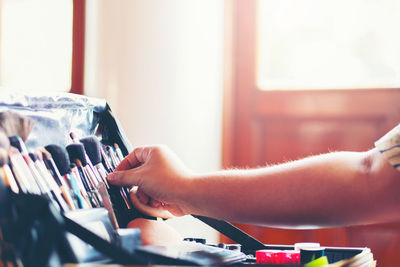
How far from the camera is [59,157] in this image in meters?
0.65

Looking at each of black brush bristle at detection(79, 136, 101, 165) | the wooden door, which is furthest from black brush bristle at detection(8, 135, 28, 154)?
the wooden door

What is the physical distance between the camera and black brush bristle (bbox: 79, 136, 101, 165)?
0.73m

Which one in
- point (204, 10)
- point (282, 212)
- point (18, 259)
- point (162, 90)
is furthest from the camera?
point (204, 10)

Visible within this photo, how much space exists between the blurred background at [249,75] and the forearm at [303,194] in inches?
27.7

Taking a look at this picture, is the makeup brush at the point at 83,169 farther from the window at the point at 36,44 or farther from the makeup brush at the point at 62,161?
the window at the point at 36,44

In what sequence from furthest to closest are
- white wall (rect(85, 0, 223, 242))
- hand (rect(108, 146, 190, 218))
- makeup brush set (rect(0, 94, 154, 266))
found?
white wall (rect(85, 0, 223, 242)) → hand (rect(108, 146, 190, 218)) → makeup brush set (rect(0, 94, 154, 266))

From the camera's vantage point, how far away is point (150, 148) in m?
0.75

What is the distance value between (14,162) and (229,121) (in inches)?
49.3

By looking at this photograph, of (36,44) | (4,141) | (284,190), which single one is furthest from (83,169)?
(36,44)

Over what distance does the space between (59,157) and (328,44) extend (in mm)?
1273

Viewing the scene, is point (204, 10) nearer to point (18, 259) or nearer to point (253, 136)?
point (253, 136)

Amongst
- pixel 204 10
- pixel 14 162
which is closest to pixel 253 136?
pixel 204 10

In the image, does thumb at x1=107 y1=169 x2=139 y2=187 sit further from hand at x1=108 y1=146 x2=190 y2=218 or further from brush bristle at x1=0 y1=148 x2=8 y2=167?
brush bristle at x1=0 y1=148 x2=8 y2=167

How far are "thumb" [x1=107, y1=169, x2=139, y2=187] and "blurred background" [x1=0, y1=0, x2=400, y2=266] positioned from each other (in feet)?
2.10
